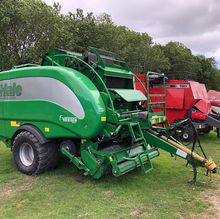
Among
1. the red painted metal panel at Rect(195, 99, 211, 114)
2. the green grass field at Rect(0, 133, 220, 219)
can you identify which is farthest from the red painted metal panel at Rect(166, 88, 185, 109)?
the green grass field at Rect(0, 133, 220, 219)

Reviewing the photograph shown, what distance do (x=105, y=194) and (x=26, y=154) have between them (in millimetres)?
2213

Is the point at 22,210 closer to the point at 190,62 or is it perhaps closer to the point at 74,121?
the point at 74,121

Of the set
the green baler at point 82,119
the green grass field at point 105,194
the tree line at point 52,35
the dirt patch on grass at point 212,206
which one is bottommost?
the dirt patch on grass at point 212,206

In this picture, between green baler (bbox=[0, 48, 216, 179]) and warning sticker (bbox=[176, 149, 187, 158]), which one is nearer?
green baler (bbox=[0, 48, 216, 179])

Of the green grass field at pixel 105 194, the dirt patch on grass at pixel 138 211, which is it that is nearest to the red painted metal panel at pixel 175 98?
the green grass field at pixel 105 194

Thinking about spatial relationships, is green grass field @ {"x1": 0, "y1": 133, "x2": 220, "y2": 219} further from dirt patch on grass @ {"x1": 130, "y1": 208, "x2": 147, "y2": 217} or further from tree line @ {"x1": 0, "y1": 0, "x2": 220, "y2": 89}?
tree line @ {"x1": 0, "y1": 0, "x2": 220, "y2": 89}

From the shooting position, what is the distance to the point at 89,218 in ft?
15.0

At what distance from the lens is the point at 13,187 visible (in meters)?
5.93

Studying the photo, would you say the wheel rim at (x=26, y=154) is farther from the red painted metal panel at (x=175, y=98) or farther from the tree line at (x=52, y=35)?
the tree line at (x=52, y=35)

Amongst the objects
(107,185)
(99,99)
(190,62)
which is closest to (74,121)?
(99,99)

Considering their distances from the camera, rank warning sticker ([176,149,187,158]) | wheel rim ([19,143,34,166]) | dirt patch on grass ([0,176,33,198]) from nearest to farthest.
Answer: dirt patch on grass ([0,176,33,198])
warning sticker ([176,149,187,158])
wheel rim ([19,143,34,166])

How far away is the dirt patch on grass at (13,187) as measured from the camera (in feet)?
18.4

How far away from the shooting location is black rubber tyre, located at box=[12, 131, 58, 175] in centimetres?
639

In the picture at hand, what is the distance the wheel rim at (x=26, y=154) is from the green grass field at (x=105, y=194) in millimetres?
302
